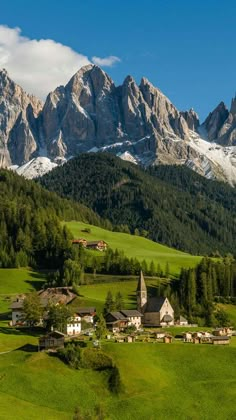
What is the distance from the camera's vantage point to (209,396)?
102 m

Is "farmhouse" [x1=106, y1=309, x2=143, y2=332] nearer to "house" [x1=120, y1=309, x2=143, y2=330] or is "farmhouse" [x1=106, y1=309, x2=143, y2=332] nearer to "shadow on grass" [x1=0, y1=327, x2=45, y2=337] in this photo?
"house" [x1=120, y1=309, x2=143, y2=330]

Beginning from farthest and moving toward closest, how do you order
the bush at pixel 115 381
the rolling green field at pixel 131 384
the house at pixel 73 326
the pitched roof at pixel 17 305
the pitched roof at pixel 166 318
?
the pitched roof at pixel 166 318, the pitched roof at pixel 17 305, the house at pixel 73 326, the bush at pixel 115 381, the rolling green field at pixel 131 384

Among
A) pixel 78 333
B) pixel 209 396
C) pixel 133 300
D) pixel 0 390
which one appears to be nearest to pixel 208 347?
pixel 209 396

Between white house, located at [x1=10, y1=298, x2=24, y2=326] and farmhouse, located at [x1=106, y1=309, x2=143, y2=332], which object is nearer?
farmhouse, located at [x1=106, y1=309, x2=143, y2=332]

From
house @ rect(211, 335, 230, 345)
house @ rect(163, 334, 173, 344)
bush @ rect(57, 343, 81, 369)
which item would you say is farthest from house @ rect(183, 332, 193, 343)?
bush @ rect(57, 343, 81, 369)

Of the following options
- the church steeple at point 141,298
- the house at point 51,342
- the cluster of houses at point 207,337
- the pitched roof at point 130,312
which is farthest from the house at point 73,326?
the cluster of houses at point 207,337

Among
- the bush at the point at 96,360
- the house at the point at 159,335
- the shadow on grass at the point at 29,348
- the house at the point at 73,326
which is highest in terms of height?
the house at the point at 73,326

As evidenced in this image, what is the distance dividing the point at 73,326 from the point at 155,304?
24.0 meters

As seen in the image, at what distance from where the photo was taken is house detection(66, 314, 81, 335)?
14150 cm

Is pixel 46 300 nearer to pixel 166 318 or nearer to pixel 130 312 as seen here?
pixel 130 312

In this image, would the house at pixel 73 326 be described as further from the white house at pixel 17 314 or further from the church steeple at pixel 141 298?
the church steeple at pixel 141 298

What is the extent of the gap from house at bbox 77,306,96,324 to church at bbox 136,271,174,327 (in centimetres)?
1282

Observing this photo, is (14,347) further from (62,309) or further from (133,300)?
(133,300)

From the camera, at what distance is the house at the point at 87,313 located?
14925 centimetres
